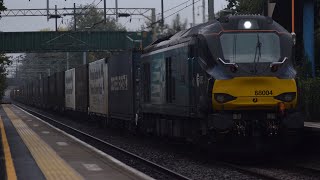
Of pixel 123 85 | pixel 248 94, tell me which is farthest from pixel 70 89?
pixel 248 94

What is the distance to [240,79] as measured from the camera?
12.5 meters

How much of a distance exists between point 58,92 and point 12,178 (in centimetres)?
3414

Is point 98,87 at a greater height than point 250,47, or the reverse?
point 250,47

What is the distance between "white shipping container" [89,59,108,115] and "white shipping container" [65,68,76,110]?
6.00 m

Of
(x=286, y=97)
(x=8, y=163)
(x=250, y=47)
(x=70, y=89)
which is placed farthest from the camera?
(x=70, y=89)

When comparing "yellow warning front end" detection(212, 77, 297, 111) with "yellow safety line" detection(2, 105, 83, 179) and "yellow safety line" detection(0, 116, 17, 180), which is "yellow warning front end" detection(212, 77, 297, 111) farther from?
"yellow safety line" detection(0, 116, 17, 180)

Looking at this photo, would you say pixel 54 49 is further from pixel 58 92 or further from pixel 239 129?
pixel 239 129

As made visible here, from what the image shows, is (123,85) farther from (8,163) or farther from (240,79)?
(240,79)

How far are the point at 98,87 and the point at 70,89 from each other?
10131mm

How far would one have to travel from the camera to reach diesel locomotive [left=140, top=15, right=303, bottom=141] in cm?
1241

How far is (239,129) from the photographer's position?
12.3m

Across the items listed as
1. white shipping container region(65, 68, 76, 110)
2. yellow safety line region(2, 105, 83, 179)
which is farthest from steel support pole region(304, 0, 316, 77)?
white shipping container region(65, 68, 76, 110)

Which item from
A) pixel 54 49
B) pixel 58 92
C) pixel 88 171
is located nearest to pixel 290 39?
pixel 88 171

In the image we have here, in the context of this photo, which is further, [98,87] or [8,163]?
[98,87]
